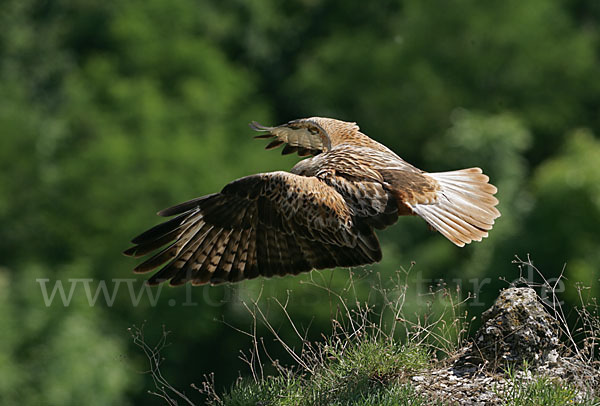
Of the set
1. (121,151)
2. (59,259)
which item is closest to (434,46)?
(121,151)

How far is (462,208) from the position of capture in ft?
23.6

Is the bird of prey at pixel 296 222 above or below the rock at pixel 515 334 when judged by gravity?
above

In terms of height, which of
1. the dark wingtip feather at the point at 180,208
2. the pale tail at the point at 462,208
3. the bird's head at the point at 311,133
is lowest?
the pale tail at the point at 462,208

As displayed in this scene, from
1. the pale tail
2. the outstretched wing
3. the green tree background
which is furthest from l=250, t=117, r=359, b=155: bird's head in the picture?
the green tree background

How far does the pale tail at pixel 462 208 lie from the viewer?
22.7ft

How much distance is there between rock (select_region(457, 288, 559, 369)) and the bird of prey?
1.92 ft

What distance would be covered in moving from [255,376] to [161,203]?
3404 centimetres

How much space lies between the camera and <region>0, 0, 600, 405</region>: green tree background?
3105 centimetres

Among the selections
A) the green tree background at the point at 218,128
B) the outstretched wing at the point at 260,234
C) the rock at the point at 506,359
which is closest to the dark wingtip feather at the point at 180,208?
the outstretched wing at the point at 260,234

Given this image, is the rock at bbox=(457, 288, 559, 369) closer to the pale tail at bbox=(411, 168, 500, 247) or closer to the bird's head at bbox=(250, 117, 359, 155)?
the pale tail at bbox=(411, 168, 500, 247)

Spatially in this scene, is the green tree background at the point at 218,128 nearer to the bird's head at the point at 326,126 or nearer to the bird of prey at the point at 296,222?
the bird's head at the point at 326,126

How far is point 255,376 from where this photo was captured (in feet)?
21.4

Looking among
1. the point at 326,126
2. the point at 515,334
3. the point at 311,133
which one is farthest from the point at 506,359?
the point at 311,133

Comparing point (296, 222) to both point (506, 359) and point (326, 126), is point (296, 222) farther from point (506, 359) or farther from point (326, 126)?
point (326, 126)
